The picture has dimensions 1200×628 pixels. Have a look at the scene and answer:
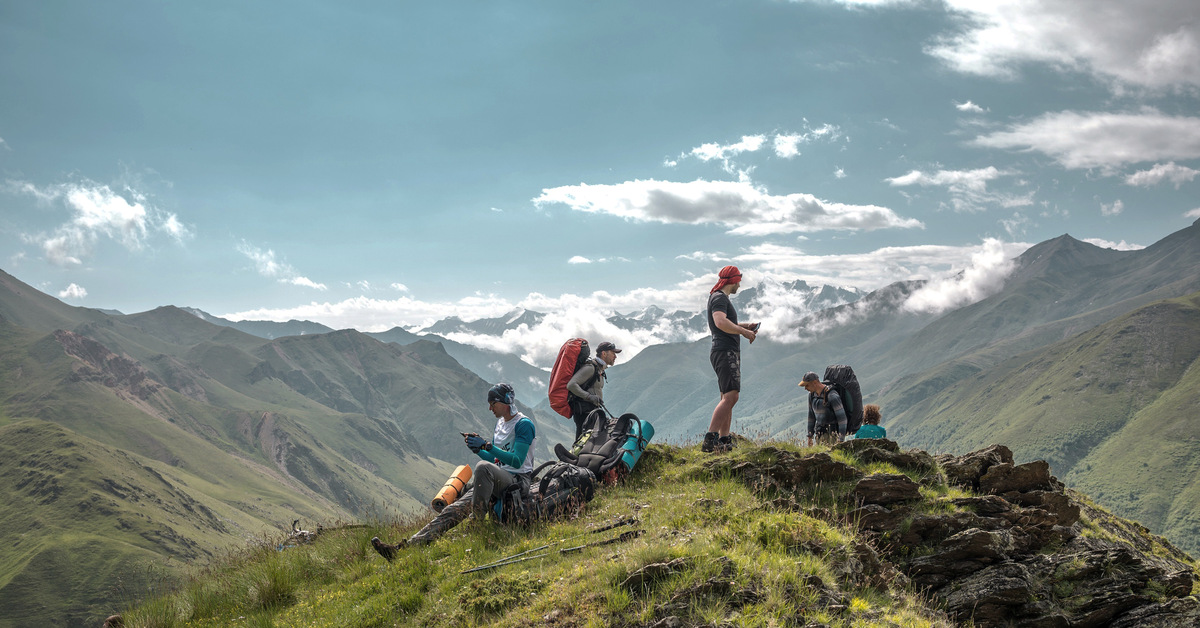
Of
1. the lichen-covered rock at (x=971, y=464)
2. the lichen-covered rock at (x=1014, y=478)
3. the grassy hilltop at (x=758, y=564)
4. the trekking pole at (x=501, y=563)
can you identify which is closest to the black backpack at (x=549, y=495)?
the grassy hilltop at (x=758, y=564)

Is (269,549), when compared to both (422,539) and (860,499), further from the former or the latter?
(860,499)

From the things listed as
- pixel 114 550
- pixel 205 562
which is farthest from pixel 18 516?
pixel 205 562

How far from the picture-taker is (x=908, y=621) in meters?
7.23

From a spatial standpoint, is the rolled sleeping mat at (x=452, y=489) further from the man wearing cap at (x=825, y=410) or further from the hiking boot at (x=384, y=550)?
the man wearing cap at (x=825, y=410)

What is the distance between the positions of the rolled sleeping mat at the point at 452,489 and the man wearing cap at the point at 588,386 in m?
2.74

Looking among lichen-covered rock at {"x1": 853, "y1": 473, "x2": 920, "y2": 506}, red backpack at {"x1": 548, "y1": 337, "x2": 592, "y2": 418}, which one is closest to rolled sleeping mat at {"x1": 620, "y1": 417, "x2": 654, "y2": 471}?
red backpack at {"x1": 548, "y1": 337, "x2": 592, "y2": 418}

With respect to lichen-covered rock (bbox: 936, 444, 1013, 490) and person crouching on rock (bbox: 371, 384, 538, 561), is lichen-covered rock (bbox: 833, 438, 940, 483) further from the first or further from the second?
person crouching on rock (bbox: 371, 384, 538, 561)

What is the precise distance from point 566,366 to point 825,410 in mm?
6510

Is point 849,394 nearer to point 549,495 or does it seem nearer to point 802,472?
point 802,472

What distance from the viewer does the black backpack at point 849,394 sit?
1537 centimetres

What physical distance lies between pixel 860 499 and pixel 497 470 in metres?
5.99

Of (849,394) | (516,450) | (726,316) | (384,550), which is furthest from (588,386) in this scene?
(849,394)

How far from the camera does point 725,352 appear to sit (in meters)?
13.4

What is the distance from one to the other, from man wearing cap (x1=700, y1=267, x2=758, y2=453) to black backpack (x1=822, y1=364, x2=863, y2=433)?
11.1 ft
